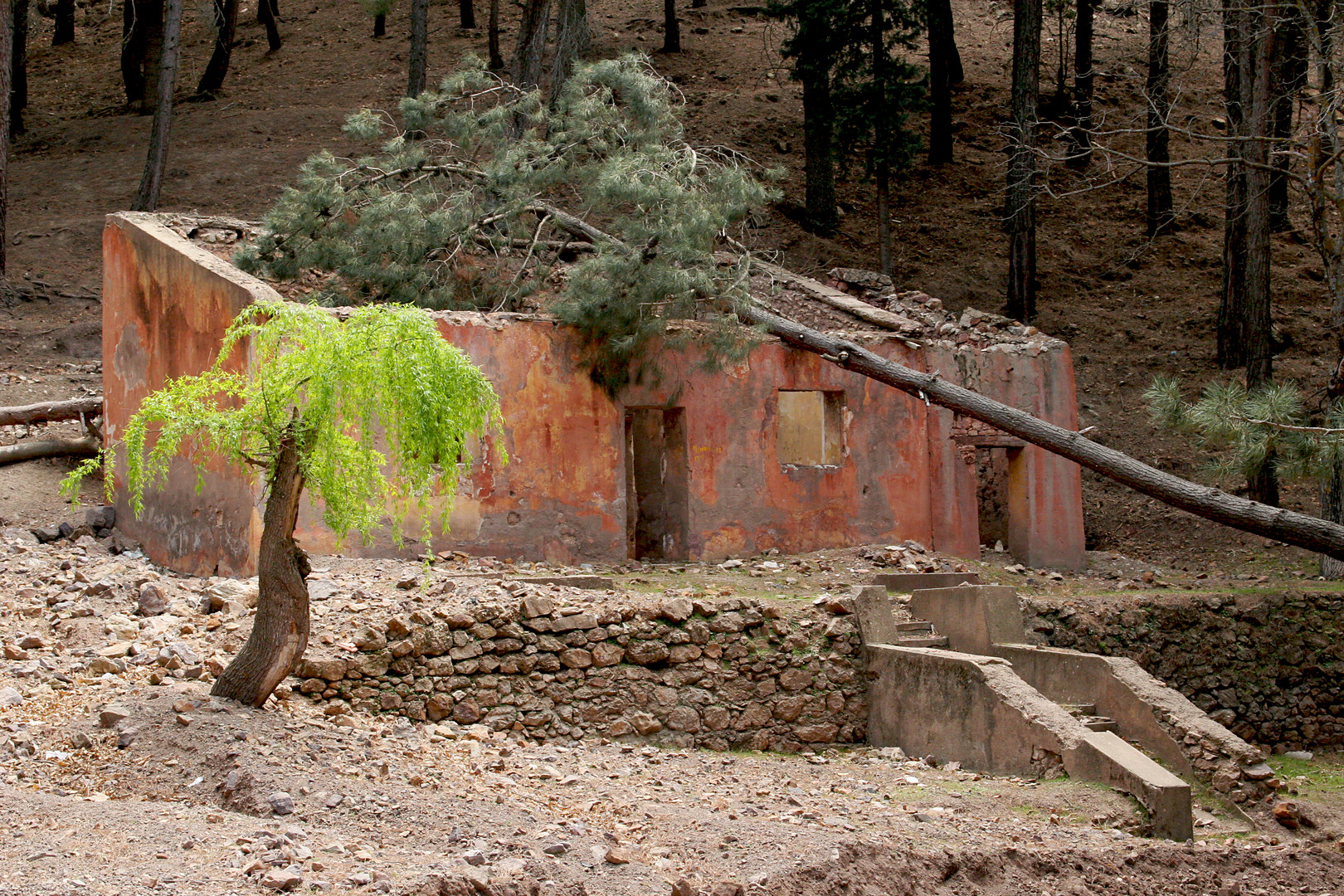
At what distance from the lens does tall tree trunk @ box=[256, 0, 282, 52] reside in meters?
32.4

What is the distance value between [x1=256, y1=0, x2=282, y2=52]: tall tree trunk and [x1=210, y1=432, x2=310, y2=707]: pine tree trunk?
25210 mm

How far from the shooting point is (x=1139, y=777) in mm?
9594

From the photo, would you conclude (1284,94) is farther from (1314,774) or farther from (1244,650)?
(1314,774)

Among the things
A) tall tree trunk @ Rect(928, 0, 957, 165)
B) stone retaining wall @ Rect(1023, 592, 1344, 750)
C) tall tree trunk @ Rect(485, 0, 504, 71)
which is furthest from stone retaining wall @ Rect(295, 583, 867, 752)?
tall tree trunk @ Rect(485, 0, 504, 71)

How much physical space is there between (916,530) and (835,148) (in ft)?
34.8

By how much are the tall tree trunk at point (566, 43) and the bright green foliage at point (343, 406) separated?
12048 mm

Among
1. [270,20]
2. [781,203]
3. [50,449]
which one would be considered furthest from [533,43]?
[270,20]

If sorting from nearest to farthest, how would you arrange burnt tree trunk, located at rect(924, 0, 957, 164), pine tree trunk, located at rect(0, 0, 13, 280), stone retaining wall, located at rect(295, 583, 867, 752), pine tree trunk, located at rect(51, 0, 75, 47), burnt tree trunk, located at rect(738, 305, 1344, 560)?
stone retaining wall, located at rect(295, 583, 867, 752)
burnt tree trunk, located at rect(738, 305, 1344, 560)
pine tree trunk, located at rect(0, 0, 13, 280)
burnt tree trunk, located at rect(924, 0, 957, 164)
pine tree trunk, located at rect(51, 0, 75, 47)

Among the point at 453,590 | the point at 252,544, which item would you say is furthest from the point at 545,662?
the point at 252,544

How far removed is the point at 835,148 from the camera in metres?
24.8

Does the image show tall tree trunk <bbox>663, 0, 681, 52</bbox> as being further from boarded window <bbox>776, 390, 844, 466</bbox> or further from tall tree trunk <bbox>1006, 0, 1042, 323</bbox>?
boarded window <bbox>776, 390, 844, 466</bbox>

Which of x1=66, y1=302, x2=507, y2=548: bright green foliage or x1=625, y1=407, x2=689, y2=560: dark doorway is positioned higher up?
x1=66, y1=302, x2=507, y2=548: bright green foliage

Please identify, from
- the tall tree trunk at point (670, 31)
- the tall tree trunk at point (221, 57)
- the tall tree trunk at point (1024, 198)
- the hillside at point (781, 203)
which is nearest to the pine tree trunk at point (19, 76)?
the hillside at point (781, 203)

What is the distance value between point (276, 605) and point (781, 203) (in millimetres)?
19976
